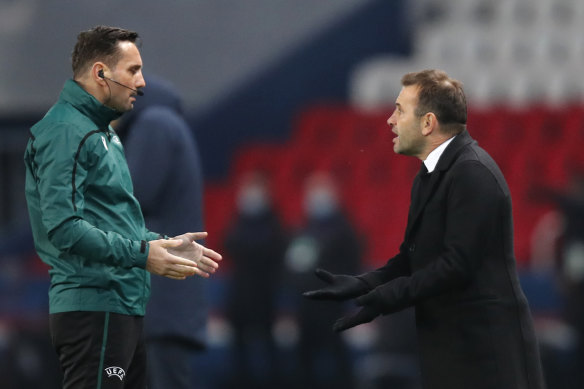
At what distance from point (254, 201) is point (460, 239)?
5546 mm

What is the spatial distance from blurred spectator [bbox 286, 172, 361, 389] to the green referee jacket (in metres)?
4.84

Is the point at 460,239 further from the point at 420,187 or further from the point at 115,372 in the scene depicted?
the point at 115,372

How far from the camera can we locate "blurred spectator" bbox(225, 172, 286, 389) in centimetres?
884

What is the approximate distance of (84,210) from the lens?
3500 millimetres

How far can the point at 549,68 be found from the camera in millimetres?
12953

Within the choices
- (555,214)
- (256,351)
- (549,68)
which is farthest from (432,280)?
(549,68)

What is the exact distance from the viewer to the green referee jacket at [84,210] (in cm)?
338

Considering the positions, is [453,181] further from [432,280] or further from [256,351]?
[256,351]

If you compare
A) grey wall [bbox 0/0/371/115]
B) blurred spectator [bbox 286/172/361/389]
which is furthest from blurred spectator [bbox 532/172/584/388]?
grey wall [bbox 0/0/371/115]

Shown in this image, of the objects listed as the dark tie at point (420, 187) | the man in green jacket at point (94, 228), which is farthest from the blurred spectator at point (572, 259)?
the man in green jacket at point (94, 228)

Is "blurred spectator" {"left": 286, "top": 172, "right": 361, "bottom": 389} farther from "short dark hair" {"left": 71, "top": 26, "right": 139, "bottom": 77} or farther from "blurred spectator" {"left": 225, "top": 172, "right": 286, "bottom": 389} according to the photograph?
"short dark hair" {"left": 71, "top": 26, "right": 139, "bottom": 77}

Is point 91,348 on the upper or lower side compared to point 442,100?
lower

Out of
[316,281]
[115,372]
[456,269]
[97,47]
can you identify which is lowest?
[316,281]

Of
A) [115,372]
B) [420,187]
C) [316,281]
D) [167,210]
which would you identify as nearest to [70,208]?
[115,372]
